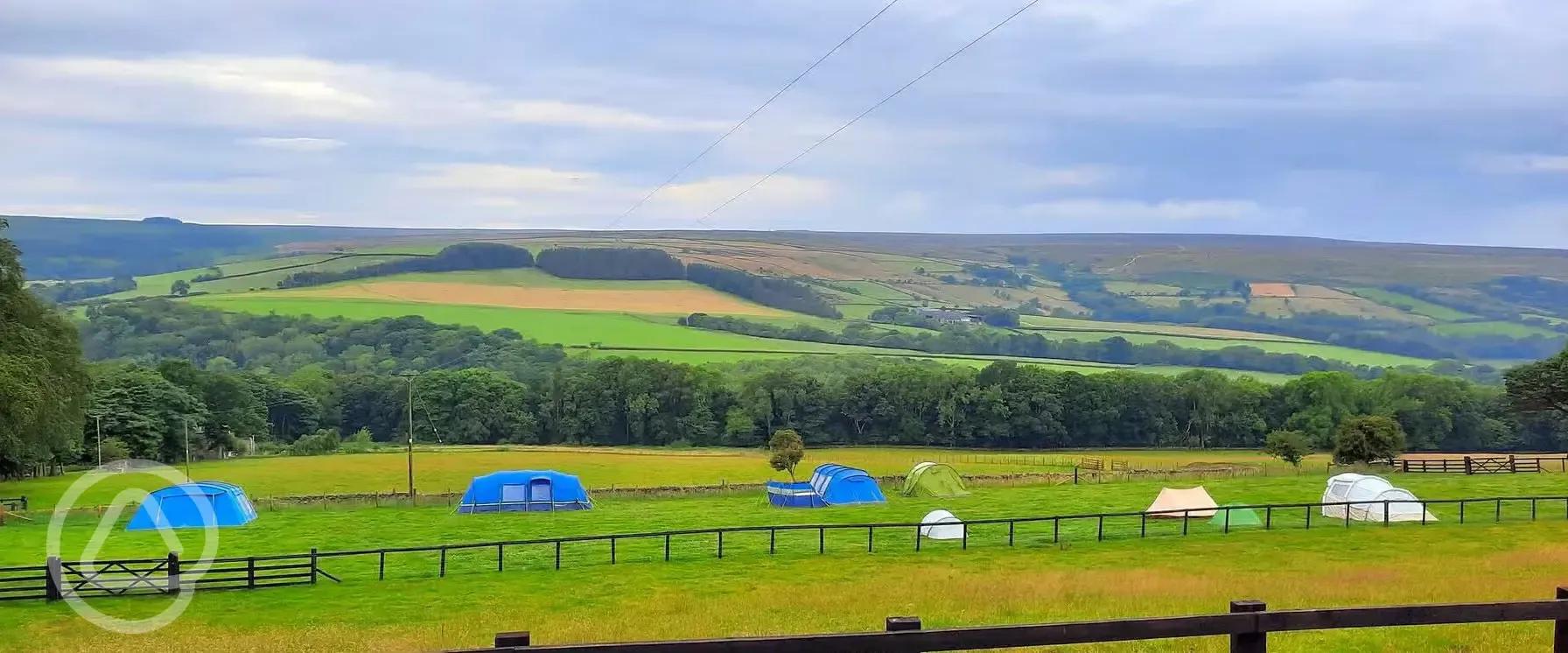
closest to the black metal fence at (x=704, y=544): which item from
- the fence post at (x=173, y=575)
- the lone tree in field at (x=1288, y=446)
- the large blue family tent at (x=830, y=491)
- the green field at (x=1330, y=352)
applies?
the fence post at (x=173, y=575)

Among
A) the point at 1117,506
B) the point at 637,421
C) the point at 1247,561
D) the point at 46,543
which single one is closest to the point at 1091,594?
the point at 1247,561

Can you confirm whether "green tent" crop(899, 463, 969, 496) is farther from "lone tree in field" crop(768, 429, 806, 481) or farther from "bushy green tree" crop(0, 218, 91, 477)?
"bushy green tree" crop(0, 218, 91, 477)

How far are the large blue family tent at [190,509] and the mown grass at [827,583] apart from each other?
7.09 feet

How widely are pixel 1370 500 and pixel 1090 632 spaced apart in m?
33.2

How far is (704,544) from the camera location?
31281 millimetres

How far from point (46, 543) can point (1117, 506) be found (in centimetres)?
3323

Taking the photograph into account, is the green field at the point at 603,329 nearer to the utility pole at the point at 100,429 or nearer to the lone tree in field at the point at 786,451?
the utility pole at the point at 100,429

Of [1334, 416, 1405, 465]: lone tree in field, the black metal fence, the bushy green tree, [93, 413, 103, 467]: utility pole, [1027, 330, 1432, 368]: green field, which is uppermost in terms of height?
the bushy green tree

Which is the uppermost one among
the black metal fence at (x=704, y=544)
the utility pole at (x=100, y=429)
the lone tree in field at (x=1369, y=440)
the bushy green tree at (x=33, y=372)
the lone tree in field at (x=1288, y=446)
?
the bushy green tree at (x=33, y=372)

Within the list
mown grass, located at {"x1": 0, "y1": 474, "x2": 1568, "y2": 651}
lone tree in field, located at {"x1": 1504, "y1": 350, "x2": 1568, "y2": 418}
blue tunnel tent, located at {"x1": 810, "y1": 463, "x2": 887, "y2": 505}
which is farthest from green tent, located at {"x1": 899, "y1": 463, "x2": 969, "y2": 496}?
lone tree in field, located at {"x1": 1504, "y1": 350, "x2": 1568, "y2": 418}

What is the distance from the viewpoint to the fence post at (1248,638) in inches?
255

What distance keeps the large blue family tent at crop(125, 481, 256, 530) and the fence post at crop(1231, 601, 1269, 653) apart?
132 feet

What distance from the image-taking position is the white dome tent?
34.3 m

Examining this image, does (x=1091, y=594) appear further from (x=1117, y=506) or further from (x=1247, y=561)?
(x=1117, y=506)
